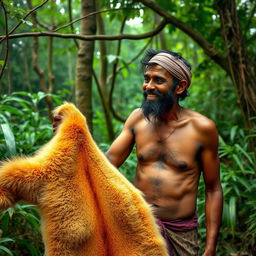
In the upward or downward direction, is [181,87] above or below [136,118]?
above

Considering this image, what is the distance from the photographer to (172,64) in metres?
2.78

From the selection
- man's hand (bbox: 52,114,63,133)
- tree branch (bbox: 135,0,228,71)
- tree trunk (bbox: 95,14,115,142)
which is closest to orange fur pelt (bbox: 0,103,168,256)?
man's hand (bbox: 52,114,63,133)

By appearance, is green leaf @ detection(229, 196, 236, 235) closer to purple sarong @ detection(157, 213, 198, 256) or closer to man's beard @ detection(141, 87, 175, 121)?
purple sarong @ detection(157, 213, 198, 256)

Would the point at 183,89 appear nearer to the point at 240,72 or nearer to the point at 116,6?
the point at 116,6

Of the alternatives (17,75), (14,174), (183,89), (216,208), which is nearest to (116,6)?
(183,89)

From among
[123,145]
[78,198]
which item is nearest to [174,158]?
[123,145]

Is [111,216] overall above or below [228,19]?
below

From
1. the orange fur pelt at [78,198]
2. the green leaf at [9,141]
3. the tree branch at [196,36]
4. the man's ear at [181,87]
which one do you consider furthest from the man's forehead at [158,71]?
the tree branch at [196,36]

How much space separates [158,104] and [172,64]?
1.01 ft

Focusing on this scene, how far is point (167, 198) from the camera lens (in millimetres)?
2723

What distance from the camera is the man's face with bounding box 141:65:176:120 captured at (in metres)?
2.74

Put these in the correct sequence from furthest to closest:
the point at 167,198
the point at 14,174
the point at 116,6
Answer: the point at 116,6, the point at 167,198, the point at 14,174

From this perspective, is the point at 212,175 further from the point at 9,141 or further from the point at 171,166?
the point at 9,141

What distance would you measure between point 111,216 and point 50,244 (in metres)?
0.37
